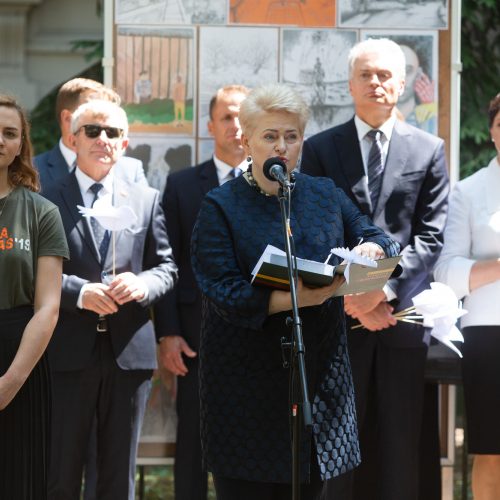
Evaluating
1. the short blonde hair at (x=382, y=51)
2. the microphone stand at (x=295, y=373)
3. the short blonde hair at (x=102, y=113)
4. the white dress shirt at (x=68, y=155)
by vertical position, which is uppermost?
the short blonde hair at (x=382, y=51)

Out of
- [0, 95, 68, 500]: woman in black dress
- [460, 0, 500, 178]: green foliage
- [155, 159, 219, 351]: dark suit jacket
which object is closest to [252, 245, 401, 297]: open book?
[0, 95, 68, 500]: woman in black dress

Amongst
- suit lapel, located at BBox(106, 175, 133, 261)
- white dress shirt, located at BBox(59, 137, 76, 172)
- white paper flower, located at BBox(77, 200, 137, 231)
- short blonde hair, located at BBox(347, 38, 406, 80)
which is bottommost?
white paper flower, located at BBox(77, 200, 137, 231)

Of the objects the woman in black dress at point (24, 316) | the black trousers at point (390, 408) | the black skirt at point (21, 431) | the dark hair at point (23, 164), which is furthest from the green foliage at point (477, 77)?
the black skirt at point (21, 431)

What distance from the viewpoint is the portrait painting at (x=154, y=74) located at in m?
6.73

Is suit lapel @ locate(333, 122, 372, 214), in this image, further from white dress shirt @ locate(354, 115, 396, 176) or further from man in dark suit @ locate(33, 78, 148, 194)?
man in dark suit @ locate(33, 78, 148, 194)

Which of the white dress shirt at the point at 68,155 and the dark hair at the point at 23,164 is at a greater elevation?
the white dress shirt at the point at 68,155

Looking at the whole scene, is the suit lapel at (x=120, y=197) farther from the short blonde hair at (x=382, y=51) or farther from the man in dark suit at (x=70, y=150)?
the short blonde hair at (x=382, y=51)

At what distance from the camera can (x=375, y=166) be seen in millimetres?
6020

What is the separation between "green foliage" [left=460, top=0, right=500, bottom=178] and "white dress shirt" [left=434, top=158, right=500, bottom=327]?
3.27m

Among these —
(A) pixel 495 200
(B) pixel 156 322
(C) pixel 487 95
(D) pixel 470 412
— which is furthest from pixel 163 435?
(C) pixel 487 95

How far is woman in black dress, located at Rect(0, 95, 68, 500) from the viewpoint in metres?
4.53

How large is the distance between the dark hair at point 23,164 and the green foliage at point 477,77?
508cm

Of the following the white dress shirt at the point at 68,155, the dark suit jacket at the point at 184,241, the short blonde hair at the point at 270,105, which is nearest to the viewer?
the short blonde hair at the point at 270,105

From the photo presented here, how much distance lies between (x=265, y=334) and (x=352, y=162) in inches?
74.6
